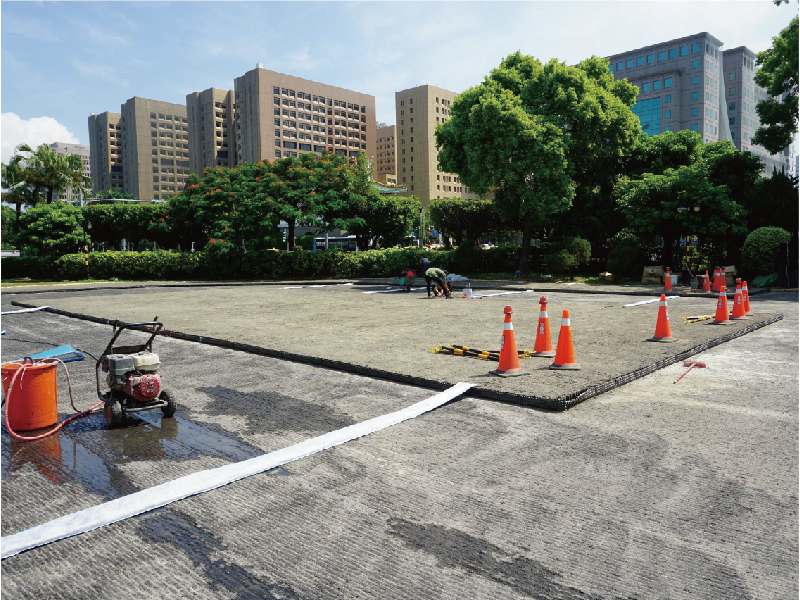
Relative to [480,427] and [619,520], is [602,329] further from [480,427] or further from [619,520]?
[619,520]

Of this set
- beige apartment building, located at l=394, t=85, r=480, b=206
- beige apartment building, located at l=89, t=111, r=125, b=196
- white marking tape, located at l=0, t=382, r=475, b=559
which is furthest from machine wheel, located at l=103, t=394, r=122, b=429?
beige apartment building, located at l=89, t=111, r=125, b=196

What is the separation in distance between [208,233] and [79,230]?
8160 mm

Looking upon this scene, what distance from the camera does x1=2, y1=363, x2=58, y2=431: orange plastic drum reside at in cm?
551

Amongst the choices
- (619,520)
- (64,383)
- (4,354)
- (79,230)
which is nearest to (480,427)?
(619,520)

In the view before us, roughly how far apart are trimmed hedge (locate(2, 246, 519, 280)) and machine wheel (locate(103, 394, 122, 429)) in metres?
27.3

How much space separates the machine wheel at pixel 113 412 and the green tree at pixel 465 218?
3142 centimetres

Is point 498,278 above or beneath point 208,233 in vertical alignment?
beneath

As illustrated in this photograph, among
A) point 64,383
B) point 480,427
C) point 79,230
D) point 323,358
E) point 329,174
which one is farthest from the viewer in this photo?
point 79,230

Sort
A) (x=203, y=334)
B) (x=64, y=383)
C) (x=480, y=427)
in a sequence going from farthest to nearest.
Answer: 1. (x=203, y=334)
2. (x=64, y=383)
3. (x=480, y=427)

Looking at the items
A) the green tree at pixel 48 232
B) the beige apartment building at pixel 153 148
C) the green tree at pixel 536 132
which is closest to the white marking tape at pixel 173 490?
the green tree at pixel 536 132

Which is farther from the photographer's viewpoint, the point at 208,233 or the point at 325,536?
the point at 208,233

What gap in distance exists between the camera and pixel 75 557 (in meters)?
3.35

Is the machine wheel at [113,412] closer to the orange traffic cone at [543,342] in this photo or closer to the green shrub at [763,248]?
the orange traffic cone at [543,342]

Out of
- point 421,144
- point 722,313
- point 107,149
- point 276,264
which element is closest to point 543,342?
point 722,313
